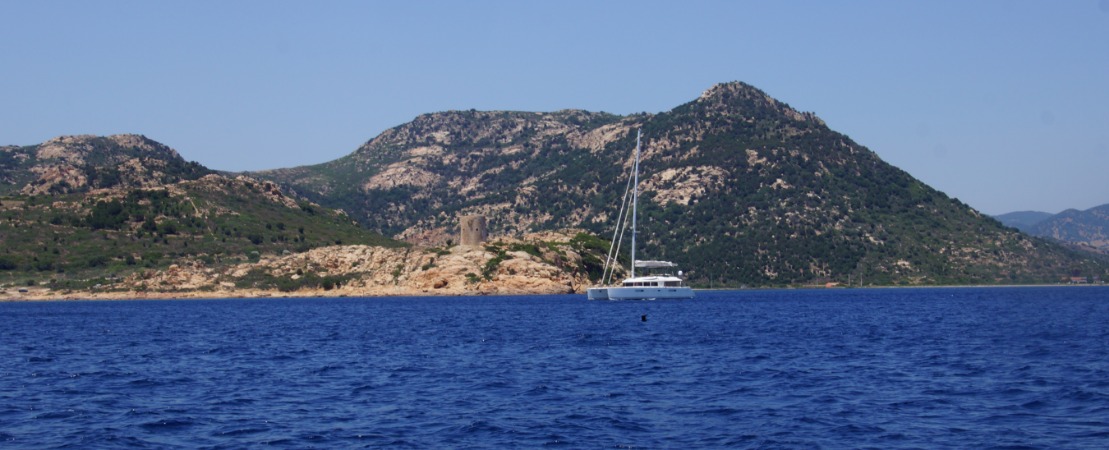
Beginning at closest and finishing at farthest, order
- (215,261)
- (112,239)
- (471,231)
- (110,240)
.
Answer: (215,261) → (110,240) → (112,239) → (471,231)

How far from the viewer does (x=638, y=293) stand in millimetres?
133875

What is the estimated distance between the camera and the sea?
31250 millimetres

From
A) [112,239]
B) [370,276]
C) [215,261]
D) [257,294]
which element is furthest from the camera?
[112,239]

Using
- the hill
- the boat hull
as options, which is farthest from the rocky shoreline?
the boat hull

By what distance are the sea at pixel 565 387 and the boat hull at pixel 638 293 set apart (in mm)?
50844

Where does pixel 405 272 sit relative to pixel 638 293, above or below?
above

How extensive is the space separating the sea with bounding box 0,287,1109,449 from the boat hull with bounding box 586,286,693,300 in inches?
2002

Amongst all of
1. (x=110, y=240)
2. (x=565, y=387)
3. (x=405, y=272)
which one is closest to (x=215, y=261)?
(x=110, y=240)

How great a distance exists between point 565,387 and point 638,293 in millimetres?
92421

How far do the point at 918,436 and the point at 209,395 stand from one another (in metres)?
25.6

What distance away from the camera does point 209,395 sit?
40688 mm

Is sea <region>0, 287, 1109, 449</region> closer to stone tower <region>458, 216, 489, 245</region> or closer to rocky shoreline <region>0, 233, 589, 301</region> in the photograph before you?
rocky shoreline <region>0, 233, 589, 301</region>

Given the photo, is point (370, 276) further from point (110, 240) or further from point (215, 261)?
point (110, 240)

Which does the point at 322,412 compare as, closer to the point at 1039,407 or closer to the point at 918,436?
the point at 918,436
